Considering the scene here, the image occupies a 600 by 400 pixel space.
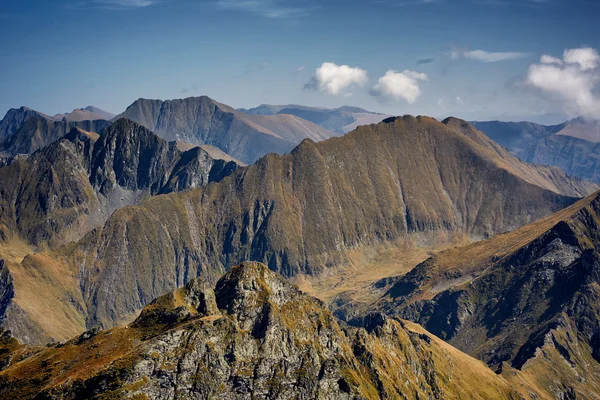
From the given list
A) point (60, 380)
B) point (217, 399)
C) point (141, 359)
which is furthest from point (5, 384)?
point (217, 399)

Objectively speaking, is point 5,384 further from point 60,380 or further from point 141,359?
point 141,359

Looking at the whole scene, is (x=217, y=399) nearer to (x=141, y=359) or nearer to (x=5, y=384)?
(x=141, y=359)

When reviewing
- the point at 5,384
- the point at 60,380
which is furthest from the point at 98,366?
the point at 5,384

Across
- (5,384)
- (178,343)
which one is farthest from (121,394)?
(5,384)

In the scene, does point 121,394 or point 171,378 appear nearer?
point 121,394

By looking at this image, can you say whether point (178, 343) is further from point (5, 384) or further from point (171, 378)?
point (5, 384)

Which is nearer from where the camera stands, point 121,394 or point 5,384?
point 121,394

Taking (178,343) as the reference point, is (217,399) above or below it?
below

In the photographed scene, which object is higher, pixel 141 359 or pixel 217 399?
pixel 141 359
